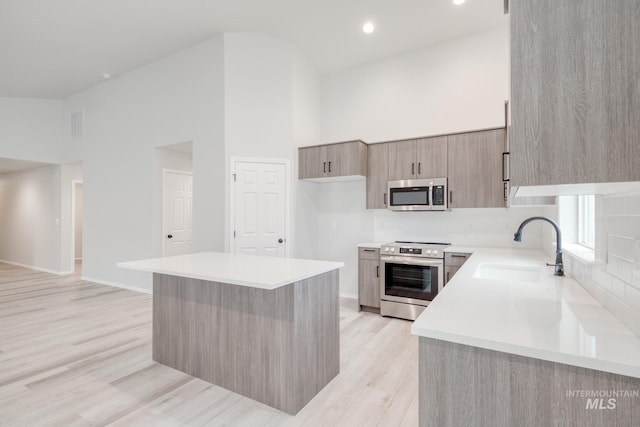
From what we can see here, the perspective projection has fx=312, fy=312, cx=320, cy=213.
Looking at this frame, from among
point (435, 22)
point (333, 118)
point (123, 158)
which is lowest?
point (123, 158)

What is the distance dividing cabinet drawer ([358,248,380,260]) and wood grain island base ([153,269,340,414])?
1625 millimetres

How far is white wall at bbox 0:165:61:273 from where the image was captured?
266 inches

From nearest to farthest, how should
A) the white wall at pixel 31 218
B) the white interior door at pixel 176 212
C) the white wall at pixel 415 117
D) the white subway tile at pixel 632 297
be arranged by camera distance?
the white subway tile at pixel 632 297 → the white wall at pixel 415 117 → the white interior door at pixel 176 212 → the white wall at pixel 31 218

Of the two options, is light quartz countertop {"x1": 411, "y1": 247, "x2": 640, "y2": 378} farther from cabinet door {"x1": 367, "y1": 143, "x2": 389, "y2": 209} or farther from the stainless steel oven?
cabinet door {"x1": 367, "y1": 143, "x2": 389, "y2": 209}

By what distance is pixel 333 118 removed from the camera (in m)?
4.95

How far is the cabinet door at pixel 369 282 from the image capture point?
4.00 meters

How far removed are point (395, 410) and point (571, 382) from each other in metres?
1.45

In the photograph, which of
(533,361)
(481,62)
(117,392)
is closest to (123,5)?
(117,392)

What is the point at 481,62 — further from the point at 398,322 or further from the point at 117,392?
the point at 117,392

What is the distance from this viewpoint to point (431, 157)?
3.82m

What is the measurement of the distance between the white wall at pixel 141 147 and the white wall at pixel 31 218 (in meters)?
1.15

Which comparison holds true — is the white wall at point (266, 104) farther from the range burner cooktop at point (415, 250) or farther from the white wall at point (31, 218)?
the white wall at point (31, 218)

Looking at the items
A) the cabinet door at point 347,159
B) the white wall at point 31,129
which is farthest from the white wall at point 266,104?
the white wall at point 31,129

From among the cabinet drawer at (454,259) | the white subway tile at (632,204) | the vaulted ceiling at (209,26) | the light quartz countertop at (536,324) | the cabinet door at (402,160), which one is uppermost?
the vaulted ceiling at (209,26)
